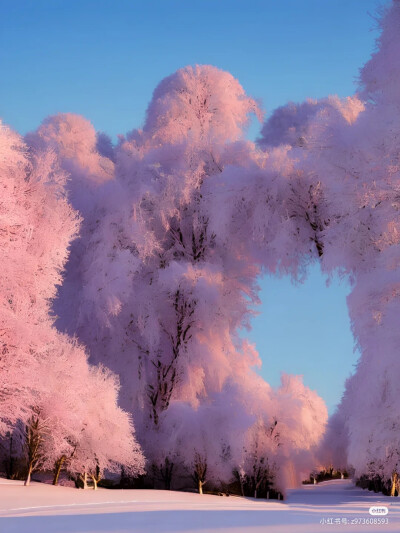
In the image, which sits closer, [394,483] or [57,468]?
[57,468]

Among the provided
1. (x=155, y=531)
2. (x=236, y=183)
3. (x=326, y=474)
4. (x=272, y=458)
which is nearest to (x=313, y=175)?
(x=236, y=183)

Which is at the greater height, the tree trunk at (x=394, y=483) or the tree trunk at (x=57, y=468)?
the tree trunk at (x=394, y=483)

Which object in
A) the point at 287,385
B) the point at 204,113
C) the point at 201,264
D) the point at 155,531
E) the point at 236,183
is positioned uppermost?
the point at 204,113

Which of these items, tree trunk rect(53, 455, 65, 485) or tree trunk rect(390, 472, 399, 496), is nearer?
tree trunk rect(53, 455, 65, 485)

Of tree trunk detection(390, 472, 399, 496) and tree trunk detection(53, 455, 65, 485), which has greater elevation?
tree trunk detection(390, 472, 399, 496)

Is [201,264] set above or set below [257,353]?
above

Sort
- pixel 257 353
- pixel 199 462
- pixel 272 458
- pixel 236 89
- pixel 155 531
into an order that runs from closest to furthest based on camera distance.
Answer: pixel 155 531, pixel 199 462, pixel 272 458, pixel 257 353, pixel 236 89

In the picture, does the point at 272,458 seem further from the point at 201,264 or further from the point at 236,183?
the point at 236,183

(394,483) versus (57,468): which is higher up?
(394,483)

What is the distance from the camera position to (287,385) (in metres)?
23.8

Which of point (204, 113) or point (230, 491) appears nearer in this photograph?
point (230, 491)

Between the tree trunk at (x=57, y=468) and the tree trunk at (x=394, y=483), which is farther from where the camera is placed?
the tree trunk at (x=394, y=483)

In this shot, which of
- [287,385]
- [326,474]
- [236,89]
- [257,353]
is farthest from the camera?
[326,474]

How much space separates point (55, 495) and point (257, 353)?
10.1 meters
